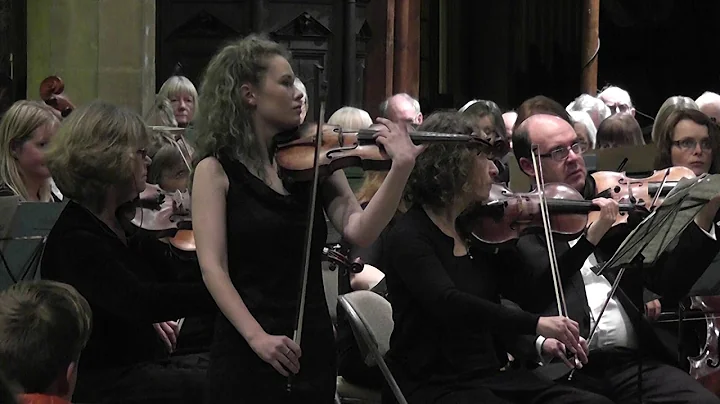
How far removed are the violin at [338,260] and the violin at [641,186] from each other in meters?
0.89

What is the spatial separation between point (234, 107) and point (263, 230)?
1.11 ft

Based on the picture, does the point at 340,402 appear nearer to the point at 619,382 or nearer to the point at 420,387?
the point at 420,387

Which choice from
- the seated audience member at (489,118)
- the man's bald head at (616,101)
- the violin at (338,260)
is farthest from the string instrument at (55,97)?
the man's bald head at (616,101)

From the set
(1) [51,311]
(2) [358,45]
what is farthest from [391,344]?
(2) [358,45]

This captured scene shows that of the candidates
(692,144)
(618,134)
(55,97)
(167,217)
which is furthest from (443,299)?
(618,134)

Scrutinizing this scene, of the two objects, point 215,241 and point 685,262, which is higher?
point 215,241

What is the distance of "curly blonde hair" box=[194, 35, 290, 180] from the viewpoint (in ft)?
9.32

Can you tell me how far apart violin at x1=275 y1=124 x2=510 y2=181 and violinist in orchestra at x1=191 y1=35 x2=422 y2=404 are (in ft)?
0.14

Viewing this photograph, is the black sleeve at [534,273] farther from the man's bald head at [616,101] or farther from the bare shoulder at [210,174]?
the man's bald head at [616,101]

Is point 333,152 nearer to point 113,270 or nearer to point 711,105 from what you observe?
point 113,270

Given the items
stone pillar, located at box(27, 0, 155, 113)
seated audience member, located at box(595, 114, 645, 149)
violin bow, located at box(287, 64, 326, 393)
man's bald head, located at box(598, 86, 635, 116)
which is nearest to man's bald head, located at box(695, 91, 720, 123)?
seated audience member, located at box(595, 114, 645, 149)

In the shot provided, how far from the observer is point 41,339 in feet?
7.07

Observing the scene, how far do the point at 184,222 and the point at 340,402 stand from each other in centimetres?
77

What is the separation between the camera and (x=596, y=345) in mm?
3656
